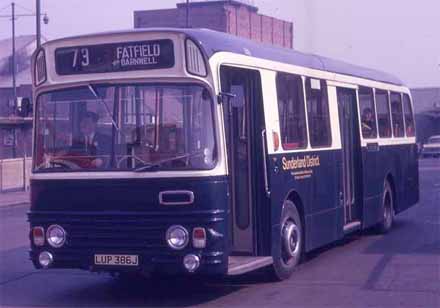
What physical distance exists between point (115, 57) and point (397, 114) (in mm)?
9057

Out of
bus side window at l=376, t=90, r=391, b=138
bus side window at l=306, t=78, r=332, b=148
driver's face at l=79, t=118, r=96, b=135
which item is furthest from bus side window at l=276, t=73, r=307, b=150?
bus side window at l=376, t=90, r=391, b=138

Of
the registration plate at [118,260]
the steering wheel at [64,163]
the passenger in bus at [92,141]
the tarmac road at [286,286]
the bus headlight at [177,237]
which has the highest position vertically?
the passenger in bus at [92,141]

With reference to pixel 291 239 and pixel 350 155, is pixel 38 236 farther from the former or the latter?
pixel 350 155

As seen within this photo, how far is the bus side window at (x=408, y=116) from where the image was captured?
19.2 m

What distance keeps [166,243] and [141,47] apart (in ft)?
7.09

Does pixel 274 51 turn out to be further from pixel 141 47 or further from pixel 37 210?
pixel 37 210

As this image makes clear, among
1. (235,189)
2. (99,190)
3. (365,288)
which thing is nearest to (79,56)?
(99,190)

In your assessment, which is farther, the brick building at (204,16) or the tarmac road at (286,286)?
the brick building at (204,16)

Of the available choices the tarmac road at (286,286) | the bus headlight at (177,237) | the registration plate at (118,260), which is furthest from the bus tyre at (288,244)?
the registration plate at (118,260)

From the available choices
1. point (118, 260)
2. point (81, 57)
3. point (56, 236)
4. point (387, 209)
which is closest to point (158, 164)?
point (118, 260)

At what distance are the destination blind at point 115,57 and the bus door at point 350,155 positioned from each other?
17.1 feet

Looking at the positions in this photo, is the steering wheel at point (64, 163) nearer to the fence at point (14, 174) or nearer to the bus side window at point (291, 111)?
the bus side window at point (291, 111)

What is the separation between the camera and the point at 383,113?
17.4 meters

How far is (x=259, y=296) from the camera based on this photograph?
11094 mm
